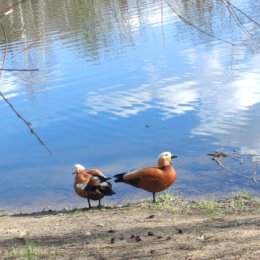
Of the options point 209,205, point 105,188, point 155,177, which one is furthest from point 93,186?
point 209,205

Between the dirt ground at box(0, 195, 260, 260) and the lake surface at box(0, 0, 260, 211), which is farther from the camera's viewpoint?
the lake surface at box(0, 0, 260, 211)

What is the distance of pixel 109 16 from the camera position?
27922 millimetres

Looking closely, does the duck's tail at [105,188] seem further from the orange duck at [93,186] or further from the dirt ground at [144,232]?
the dirt ground at [144,232]

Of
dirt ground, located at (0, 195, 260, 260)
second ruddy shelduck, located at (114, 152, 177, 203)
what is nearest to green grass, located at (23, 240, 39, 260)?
dirt ground, located at (0, 195, 260, 260)

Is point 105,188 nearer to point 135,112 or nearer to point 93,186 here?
point 93,186

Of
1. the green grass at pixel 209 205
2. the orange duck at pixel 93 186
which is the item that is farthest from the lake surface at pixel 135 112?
the orange duck at pixel 93 186

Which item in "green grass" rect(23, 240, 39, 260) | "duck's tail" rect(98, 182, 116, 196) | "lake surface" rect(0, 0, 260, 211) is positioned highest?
"green grass" rect(23, 240, 39, 260)

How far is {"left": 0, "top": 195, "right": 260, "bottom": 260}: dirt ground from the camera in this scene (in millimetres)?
4961

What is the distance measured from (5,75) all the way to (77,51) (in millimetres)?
2968

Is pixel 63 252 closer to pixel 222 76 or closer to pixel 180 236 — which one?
pixel 180 236

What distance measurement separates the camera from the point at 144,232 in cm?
574

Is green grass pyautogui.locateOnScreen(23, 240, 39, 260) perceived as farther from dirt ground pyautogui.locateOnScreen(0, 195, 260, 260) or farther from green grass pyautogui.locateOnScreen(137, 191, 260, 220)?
green grass pyautogui.locateOnScreen(137, 191, 260, 220)

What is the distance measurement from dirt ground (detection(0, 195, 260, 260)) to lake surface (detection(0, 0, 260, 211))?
639 millimetres

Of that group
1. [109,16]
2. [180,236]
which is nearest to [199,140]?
[180,236]
